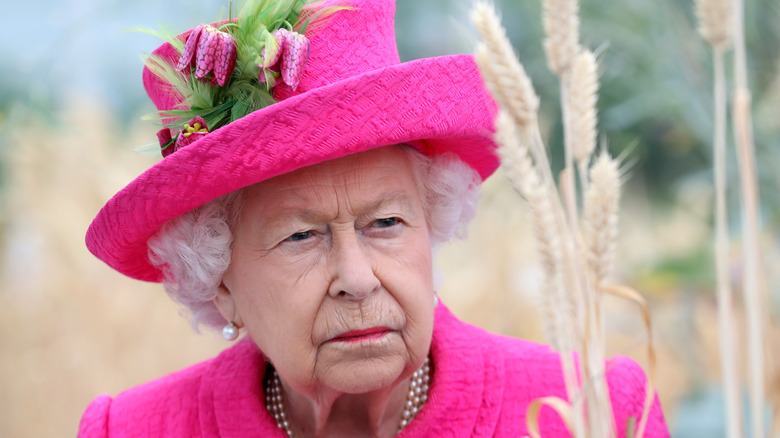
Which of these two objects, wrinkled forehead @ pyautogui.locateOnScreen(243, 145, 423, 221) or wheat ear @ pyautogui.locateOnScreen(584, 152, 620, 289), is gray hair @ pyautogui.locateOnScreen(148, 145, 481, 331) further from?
wheat ear @ pyautogui.locateOnScreen(584, 152, 620, 289)

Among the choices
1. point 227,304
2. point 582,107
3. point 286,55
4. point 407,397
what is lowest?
point 407,397

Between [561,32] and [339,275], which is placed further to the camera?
[339,275]

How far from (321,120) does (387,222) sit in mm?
323

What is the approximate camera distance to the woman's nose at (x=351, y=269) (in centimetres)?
152

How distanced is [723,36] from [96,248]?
1477 mm

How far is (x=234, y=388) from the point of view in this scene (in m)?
1.93

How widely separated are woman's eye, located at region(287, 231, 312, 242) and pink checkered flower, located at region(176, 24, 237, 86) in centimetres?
33

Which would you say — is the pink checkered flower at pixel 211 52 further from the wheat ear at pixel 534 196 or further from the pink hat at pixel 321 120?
the wheat ear at pixel 534 196

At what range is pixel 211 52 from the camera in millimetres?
1555

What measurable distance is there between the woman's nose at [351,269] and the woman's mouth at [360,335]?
0.23 ft

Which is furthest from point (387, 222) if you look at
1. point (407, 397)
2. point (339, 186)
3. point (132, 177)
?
point (132, 177)

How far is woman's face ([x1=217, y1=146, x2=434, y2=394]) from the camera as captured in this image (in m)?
1.56

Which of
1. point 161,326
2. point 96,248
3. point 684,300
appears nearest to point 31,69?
point 161,326

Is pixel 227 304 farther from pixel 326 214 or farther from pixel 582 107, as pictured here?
pixel 582 107
